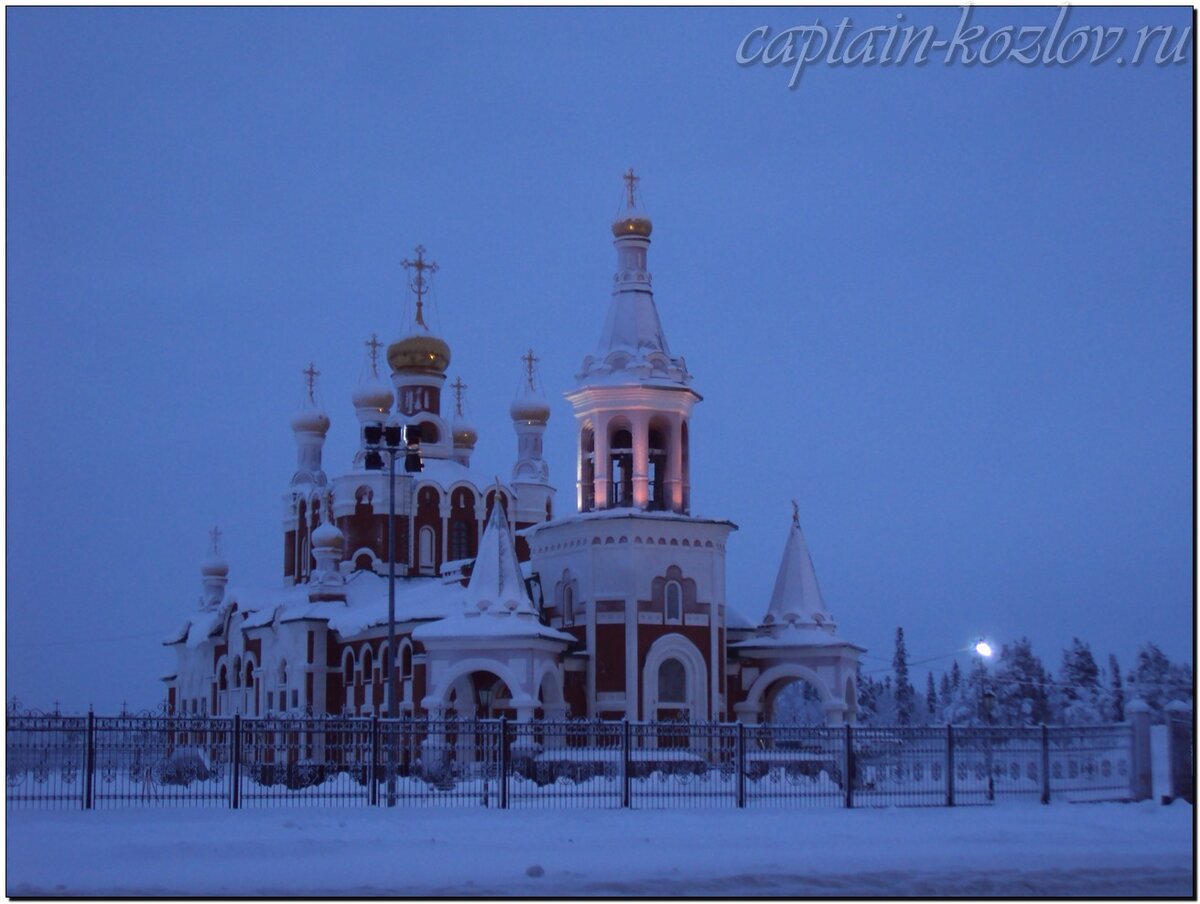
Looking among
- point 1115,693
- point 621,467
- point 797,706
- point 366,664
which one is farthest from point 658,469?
point 797,706

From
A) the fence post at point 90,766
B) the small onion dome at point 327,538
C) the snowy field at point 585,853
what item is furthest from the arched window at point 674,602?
the fence post at point 90,766

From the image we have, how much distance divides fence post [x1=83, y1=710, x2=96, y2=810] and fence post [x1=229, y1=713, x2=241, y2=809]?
1439mm

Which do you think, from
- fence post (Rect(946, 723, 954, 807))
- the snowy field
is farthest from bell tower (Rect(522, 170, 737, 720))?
the snowy field

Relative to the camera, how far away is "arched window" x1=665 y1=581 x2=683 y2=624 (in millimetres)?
34812

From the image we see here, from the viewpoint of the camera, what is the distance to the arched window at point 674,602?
34812mm

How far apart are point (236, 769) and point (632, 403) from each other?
56.6 ft

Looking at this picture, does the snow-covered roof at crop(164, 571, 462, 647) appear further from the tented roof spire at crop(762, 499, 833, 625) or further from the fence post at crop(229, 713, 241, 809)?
the fence post at crop(229, 713, 241, 809)

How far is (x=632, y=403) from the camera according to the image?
1367 inches

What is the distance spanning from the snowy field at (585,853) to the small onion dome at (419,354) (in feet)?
97.9

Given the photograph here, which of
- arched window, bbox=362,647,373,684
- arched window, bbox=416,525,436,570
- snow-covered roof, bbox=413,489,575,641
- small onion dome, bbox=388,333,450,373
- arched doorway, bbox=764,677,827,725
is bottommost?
arched doorway, bbox=764,677,827,725

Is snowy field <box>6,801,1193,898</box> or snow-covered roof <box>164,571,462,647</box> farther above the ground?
snow-covered roof <box>164,571,462,647</box>

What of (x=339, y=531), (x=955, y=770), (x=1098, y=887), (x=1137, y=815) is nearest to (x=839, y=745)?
(x=955, y=770)

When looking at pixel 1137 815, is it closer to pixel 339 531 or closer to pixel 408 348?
pixel 339 531

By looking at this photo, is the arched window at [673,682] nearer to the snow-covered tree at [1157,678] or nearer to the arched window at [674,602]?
the arched window at [674,602]
